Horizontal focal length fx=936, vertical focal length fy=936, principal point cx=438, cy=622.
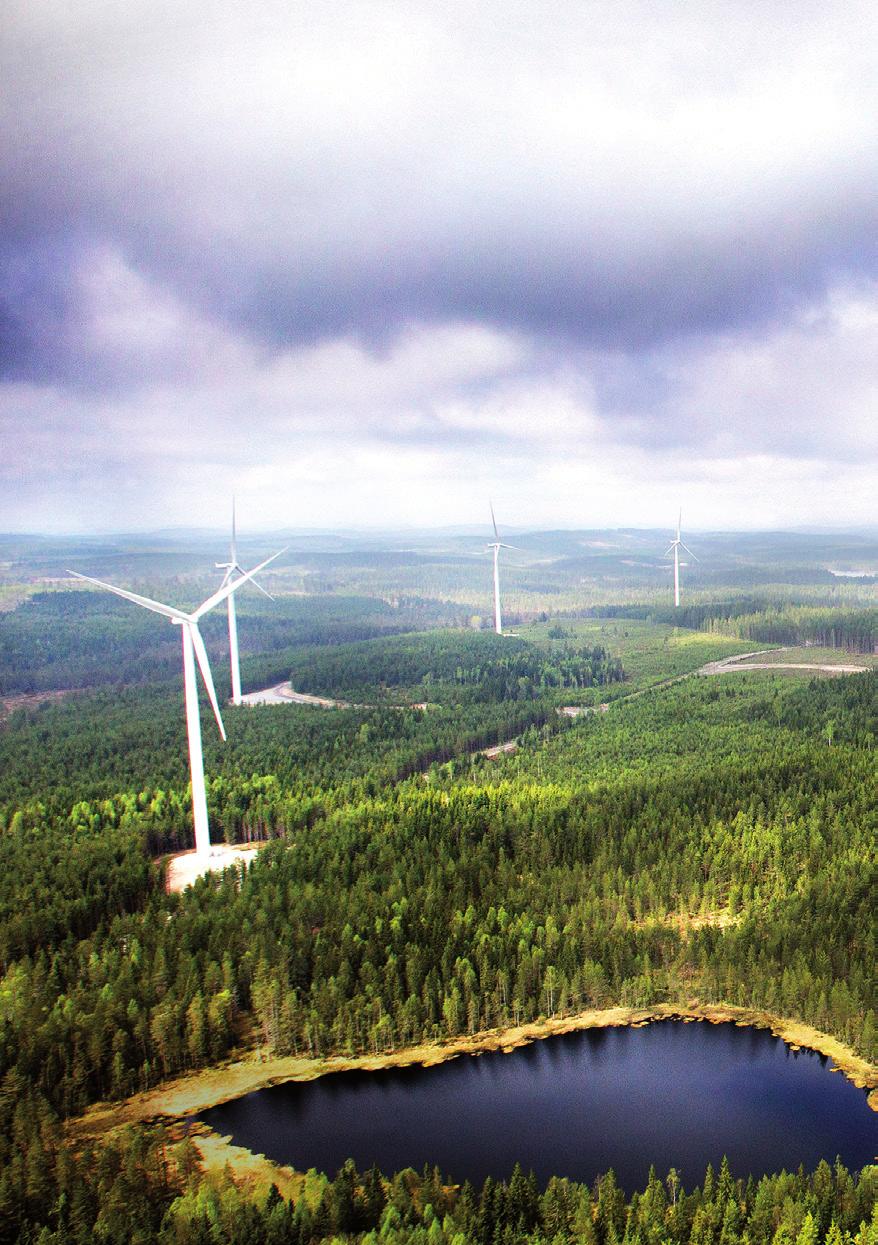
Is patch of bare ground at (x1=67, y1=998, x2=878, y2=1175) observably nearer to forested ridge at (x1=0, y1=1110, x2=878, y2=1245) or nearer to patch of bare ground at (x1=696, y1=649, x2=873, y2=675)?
forested ridge at (x1=0, y1=1110, x2=878, y2=1245)

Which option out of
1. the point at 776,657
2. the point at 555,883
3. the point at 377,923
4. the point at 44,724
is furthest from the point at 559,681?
the point at 377,923

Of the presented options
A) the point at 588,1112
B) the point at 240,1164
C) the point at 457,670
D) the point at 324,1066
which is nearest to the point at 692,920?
the point at 588,1112

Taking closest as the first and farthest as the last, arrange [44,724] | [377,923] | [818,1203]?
[818,1203] < [377,923] < [44,724]

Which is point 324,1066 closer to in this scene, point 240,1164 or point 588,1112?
point 240,1164

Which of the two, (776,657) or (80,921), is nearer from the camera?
(80,921)

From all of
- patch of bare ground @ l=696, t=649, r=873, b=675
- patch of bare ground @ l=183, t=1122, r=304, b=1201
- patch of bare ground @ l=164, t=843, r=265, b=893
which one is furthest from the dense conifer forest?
patch of bare ground @ l=696, t=649, r=873, b=675

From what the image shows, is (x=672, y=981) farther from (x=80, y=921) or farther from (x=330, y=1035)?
(x=80, y=921)

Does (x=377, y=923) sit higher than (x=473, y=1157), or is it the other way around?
(x=377, y=923)
